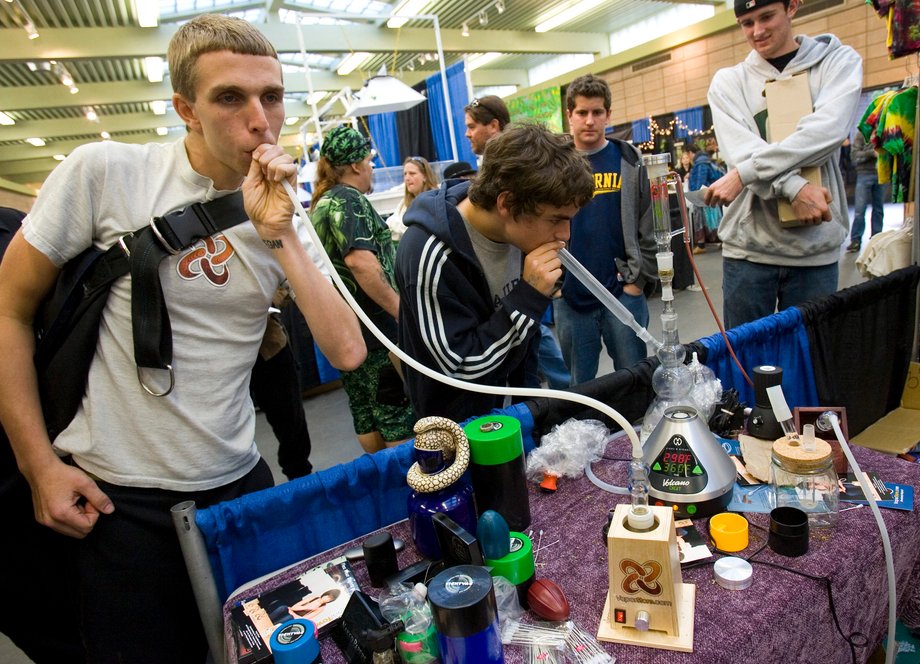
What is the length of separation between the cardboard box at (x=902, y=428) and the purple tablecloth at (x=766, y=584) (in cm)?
75

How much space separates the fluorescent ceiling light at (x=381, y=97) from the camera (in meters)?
3.92

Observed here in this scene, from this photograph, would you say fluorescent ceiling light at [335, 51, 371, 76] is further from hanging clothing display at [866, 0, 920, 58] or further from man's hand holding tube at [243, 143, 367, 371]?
man's hand holding tube at [243, 143, 367, 371]

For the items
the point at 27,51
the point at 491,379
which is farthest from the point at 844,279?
the point at 27,51

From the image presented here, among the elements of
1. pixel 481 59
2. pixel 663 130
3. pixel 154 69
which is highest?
pixel 481 59

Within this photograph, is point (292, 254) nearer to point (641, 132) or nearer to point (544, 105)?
point (641, 132)

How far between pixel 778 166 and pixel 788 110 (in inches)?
9.2

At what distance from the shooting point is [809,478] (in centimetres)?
89

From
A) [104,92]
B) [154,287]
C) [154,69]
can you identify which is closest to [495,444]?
[154,287]

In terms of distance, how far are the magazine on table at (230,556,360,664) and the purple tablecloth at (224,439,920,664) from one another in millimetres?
27

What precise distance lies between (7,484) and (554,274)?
3.69 feet

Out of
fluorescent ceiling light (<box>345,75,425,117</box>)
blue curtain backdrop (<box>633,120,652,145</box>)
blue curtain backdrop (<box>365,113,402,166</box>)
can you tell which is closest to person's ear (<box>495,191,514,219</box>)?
fluorescent ceiling light (<box>345,75,425,117</box>)

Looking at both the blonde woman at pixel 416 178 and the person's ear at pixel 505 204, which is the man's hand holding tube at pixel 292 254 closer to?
the person's ear at pixel 505 204

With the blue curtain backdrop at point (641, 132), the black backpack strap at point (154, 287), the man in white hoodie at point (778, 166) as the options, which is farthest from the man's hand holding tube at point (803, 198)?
the blue curtain backdrop at point (641, 132)

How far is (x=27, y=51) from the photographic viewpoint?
6000 millimetres
